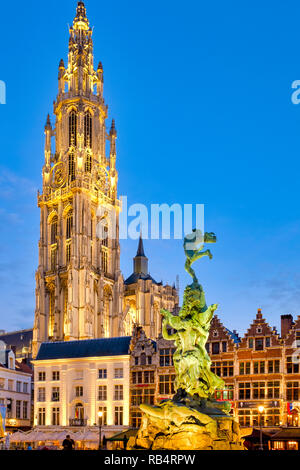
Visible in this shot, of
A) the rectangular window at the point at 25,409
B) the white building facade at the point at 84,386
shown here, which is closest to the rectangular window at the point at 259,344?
the white building facade at the point at 84,386

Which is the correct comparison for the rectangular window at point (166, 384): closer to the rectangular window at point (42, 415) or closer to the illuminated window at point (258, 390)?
the illuminated window at point (258, 390)

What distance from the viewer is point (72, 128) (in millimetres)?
105625

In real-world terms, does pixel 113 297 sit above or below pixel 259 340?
above

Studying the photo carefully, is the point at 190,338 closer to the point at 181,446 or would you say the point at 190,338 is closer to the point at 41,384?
the point at 181,446

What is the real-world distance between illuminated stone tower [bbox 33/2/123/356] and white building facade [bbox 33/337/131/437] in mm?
24848

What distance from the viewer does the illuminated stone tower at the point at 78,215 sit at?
9388cm

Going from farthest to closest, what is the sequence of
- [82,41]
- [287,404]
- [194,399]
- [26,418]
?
[82,41] → [26,418] → [287,404] → [194,399]

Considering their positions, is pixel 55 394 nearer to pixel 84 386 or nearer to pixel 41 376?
pixel 41 376

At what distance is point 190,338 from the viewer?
28.6m

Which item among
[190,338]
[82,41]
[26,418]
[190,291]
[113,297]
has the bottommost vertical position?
[26,418]

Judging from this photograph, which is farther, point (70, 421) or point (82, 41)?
point (82, 41)
